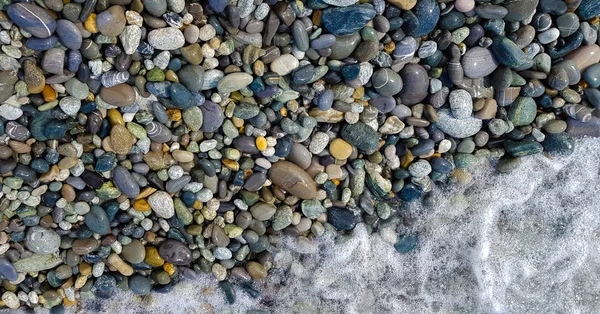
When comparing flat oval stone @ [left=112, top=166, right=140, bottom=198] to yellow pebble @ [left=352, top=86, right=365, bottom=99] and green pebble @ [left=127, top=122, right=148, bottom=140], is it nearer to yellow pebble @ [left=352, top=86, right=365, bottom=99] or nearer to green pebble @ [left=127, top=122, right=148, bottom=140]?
green pebble @ [left=127, top=122, right=148, bottom=140]

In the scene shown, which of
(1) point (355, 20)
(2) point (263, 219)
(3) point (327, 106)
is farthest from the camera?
(2) point (263, 219)

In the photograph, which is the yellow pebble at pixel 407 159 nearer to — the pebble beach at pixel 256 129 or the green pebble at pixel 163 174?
the pebble beach at pixel 256 129

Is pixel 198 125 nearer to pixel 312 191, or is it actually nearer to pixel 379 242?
pixel 312 191

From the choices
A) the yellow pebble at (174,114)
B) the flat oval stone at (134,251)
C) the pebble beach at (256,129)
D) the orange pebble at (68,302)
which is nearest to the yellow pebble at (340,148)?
the pebble beach at (256,129)

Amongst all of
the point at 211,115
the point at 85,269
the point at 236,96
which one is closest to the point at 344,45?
the point at 236,96

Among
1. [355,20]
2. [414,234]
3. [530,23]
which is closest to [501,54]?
[530,23]

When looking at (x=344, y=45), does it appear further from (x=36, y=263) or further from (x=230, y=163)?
(x=36, y=263)
